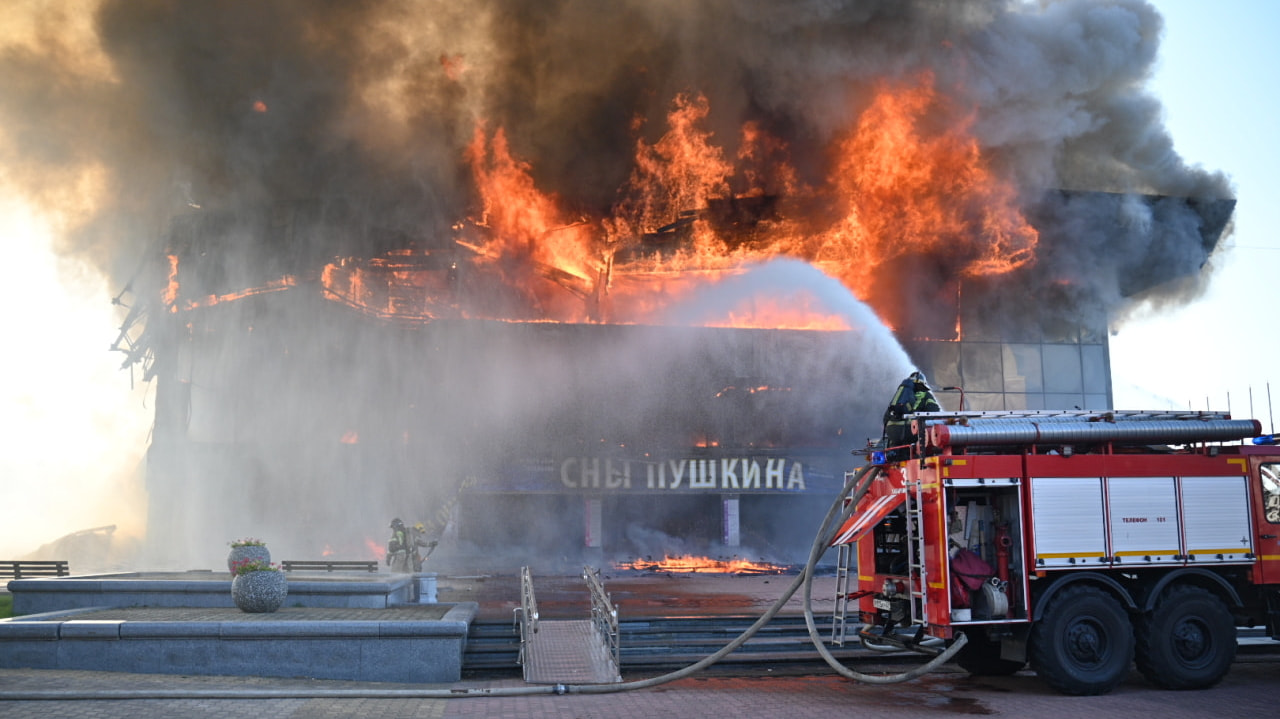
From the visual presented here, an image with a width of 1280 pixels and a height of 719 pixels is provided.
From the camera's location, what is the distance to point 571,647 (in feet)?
39.3

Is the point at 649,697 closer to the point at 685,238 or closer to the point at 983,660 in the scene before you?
the point at 983,660

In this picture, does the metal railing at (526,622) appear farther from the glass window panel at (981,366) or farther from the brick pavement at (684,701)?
the glass window panel at (981,366)

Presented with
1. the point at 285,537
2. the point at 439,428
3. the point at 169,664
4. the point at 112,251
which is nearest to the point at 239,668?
the point at 169,664

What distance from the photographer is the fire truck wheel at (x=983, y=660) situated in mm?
11125

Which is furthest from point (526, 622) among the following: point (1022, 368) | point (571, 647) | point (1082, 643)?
point (1022, 368)

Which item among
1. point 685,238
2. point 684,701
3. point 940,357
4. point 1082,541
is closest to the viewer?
point 684,701

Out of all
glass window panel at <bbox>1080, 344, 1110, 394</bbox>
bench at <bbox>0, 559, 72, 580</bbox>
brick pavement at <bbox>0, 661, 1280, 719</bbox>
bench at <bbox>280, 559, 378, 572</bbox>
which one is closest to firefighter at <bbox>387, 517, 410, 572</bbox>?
bench at <bbox>280, 559, 378, 572</bbox>

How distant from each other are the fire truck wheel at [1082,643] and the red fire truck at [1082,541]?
0.05 feet

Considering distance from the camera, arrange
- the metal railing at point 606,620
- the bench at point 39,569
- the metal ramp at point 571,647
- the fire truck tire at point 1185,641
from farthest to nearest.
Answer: the bench at point 39,569 < the metal railing at point 606,620 < the metal ramp at point 571,647 < the fire truck tire at point 1185,641

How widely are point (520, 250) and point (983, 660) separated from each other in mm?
27835

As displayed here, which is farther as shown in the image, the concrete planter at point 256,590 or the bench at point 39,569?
the bench at point 39,569

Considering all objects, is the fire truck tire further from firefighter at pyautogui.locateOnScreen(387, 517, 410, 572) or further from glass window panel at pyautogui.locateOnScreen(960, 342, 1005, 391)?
glass window panel at pyautogui.locateOnScreen(960, 342, 1005, 391)

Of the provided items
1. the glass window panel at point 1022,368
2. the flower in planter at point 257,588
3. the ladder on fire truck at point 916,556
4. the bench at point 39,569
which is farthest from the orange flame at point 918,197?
the bench at point 39,569

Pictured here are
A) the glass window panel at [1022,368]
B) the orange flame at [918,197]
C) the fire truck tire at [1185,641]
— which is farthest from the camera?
the glass window panel at [1022,368]
